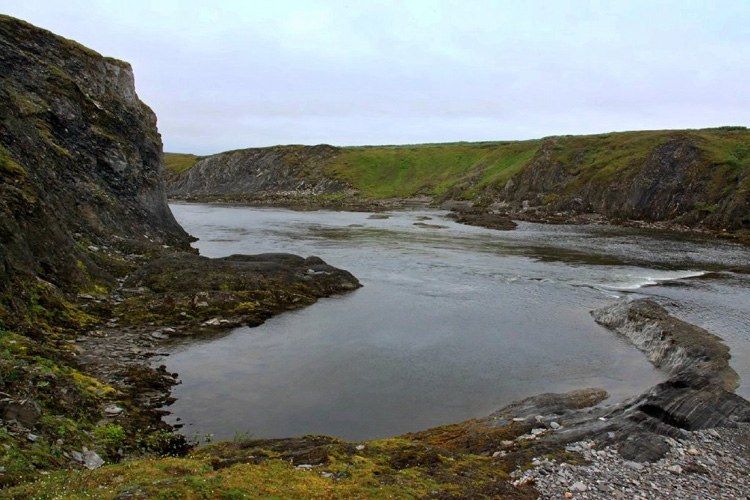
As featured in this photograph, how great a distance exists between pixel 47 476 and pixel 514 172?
139410 millimetres

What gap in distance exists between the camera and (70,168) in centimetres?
4759

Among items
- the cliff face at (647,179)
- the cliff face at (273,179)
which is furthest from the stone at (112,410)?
the cliff face at (273,179)

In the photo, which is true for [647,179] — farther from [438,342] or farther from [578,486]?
[578,486]

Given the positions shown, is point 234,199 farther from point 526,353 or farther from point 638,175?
point 526,353

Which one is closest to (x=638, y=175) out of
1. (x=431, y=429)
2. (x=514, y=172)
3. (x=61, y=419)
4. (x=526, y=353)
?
(x=514, y=172)

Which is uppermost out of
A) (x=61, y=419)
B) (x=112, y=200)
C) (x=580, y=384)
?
(x=112, y=200)

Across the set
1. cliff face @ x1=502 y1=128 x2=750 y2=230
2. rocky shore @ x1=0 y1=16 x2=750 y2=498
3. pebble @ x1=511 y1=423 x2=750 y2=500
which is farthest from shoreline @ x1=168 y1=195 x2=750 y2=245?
pebble @ x1=511 y1=423 x2=750 y2=500

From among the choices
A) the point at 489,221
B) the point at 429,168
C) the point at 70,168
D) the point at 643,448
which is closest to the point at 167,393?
the point at 643,448

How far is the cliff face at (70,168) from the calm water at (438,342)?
866 centimetres

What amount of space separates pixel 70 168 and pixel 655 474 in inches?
1895

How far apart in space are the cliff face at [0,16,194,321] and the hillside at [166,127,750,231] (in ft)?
262

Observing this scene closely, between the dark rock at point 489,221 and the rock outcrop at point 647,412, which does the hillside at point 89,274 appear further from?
the dark rock at point 489,221

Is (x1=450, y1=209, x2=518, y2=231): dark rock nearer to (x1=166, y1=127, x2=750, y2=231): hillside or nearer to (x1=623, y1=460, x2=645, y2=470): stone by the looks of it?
(x1=166, y1=127, x2=750, y2=231): hillside

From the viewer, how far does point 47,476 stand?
12.5 m
